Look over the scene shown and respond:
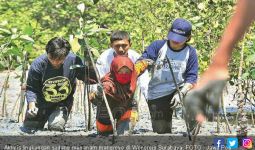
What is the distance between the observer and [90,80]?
6184 millimetres

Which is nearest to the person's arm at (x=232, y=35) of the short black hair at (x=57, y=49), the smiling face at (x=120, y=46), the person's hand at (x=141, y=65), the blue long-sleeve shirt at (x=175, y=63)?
the person's hand at (x=141, y=65)

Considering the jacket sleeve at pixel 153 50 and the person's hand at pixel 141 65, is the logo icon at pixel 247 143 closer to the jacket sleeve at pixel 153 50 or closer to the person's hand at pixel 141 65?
the person's hand at pixel 141 65

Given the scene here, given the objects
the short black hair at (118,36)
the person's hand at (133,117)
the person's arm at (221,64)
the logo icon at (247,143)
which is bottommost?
the logo icon at (247,143)

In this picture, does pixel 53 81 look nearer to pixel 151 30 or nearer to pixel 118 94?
pixel 118 94

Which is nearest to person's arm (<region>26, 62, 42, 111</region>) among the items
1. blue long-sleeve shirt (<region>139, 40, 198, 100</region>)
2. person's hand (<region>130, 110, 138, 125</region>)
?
person's hand (<region>130, 110, 138, 125</region>)

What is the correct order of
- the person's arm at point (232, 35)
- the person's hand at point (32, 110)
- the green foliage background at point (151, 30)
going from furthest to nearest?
the person's hand at point (32, 110) < the green foliage background at point (151, 30) < the person's arm at point (232, 35)

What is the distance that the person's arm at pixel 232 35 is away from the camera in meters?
1.12

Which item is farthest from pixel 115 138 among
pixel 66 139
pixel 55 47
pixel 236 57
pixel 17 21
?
pixel 17 21

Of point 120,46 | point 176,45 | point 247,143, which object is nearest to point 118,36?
point 120,46

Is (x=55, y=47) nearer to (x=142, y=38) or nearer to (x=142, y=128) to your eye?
(x=142, y=128)

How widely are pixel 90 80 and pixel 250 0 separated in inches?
200

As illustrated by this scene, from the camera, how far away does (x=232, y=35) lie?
3.78ft

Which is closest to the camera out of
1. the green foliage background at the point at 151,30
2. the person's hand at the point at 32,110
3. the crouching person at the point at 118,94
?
the crouching person at the point at 118,94

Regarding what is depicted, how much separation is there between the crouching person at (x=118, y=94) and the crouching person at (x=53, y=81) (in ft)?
2.33
